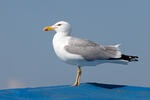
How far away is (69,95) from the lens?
5.61 metres

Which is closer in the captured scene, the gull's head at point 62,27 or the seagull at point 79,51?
the seagull at point 79,51

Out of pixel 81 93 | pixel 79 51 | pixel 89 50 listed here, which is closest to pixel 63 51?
pixel 79 51

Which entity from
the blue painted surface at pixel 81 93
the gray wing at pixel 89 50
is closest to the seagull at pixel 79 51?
the gray wing at pixel 89 50

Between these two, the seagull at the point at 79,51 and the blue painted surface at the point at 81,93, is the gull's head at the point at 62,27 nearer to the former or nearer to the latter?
the seagull at the point at 79,51

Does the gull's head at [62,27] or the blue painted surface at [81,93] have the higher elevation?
the gull's head at [62,27]

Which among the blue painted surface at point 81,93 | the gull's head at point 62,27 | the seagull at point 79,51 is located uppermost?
the gull's head at point 62,27

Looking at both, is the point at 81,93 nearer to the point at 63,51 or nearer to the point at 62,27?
the point at 63,51

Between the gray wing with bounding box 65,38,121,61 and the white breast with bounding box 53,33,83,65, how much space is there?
64 mm

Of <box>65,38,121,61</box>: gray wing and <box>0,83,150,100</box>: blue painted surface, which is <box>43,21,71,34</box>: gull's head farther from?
<box>0,83,150,100</box>: blue painted surface

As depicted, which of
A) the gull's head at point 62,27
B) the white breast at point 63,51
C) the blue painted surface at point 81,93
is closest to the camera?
the blue painted surface at point 81,93

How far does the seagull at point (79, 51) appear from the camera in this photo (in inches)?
240

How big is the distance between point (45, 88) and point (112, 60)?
48.1 inches

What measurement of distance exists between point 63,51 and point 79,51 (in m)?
0.26

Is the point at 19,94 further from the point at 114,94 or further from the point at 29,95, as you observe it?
the point at 114,94
